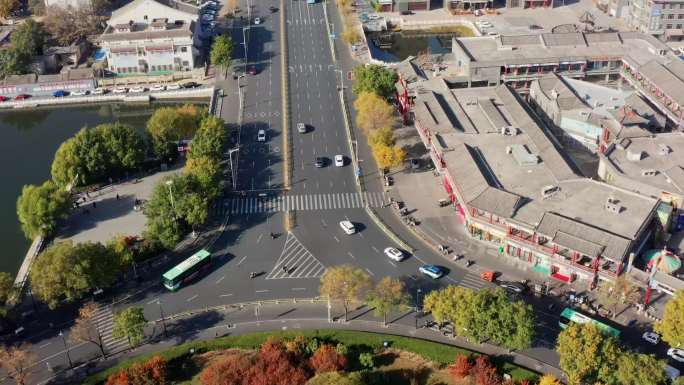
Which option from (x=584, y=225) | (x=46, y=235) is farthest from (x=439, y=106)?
(x=46, y=235)

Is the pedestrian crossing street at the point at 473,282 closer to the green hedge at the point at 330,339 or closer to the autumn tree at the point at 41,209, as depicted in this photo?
the green hedge at the point at 330,339

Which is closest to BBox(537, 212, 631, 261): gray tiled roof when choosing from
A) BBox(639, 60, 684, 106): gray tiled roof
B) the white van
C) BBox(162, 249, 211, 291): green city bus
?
the white van

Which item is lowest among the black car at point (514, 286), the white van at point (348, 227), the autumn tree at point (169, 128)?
the black car at point (514, 286)

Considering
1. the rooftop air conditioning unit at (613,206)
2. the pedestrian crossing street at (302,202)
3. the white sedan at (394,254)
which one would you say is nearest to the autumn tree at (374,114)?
the pedestrian crossing street at (302,202)

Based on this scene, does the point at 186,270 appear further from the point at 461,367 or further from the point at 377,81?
the point at 377,81

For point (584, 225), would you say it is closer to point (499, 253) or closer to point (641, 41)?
point (499, 253)

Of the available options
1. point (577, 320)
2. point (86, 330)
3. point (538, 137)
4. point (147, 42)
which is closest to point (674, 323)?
point (577, 320)

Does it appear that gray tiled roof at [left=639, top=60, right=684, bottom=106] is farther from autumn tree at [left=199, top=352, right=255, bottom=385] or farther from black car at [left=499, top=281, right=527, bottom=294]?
autumn tree at [left=199, top=352, right=255, bottom=385]
